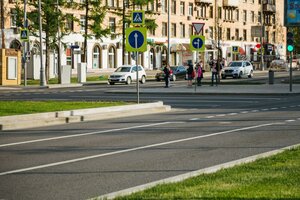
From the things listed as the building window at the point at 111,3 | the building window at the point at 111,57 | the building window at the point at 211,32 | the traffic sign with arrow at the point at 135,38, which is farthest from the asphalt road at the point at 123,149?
the building window at the point at 211,32

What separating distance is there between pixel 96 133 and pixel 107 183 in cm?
770

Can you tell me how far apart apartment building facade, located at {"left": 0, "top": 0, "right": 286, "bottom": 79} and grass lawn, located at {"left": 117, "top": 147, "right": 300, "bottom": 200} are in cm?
5114

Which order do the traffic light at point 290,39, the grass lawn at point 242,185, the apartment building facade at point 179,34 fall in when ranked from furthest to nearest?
the apartment building facade at point 179,34 → the traffic light at point 290,39 → the grass lawn at point 242,185

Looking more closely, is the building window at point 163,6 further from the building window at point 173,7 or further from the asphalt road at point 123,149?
the asphalt road at point 123,149

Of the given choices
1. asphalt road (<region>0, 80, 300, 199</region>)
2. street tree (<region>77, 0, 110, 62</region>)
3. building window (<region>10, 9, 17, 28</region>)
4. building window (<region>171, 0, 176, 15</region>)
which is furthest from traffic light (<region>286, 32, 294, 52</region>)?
building window (<region>171, 0, 176, 15</region>)

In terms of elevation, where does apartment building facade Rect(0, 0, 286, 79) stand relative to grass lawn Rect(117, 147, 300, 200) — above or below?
above

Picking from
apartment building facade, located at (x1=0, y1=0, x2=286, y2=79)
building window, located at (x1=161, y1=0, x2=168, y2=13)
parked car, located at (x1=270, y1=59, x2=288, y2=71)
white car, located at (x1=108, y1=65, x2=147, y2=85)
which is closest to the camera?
white car, located at (x1=108, y1=65, x2=147, y2=85)

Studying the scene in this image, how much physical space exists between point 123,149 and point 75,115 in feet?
25.8

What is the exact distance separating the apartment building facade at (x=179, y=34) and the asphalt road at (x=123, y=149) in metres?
41.8

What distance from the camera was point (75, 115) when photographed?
22.0m

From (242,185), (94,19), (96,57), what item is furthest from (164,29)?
(242,185)

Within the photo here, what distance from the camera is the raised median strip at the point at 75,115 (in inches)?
769

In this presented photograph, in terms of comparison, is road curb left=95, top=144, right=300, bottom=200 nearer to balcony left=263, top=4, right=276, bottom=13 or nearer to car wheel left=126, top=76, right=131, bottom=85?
car wheel left=126, top=76, right=131, bottom=85

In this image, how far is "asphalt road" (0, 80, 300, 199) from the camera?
10.2 m
